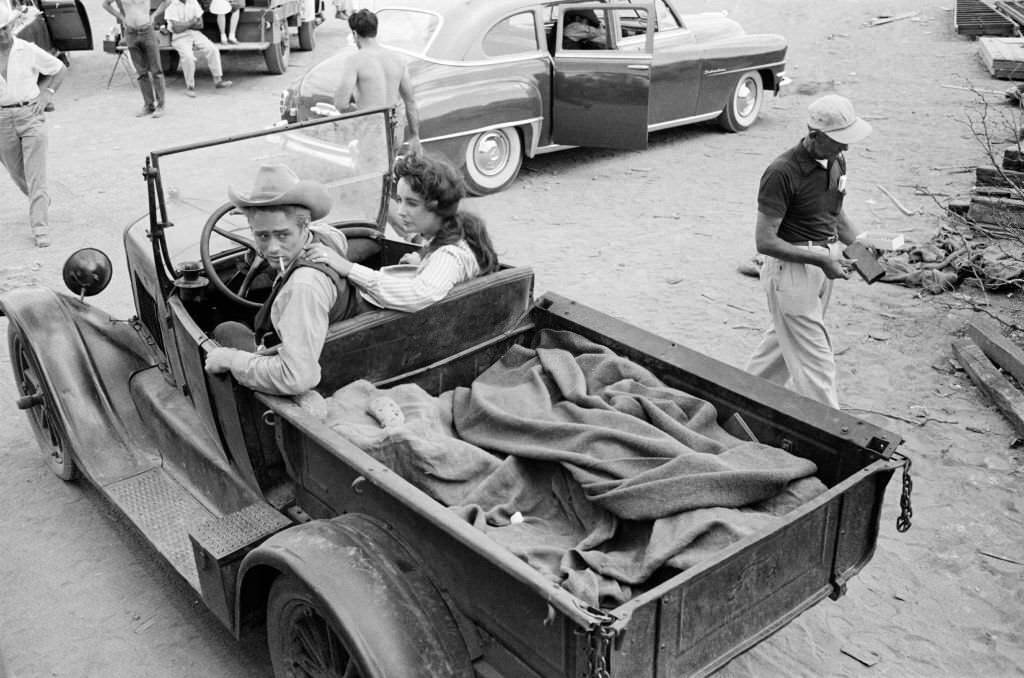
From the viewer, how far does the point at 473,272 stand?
3.87 m

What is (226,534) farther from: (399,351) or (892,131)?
(892,131)

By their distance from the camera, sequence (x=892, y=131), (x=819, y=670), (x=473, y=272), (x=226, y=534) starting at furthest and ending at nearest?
(x=892, y=131), (x=473, y=272), (x=819, y=670), (x=226, y=534)

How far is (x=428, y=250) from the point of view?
3.87 meters

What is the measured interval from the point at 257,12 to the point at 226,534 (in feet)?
38.9

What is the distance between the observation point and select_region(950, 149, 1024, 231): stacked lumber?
7418mm

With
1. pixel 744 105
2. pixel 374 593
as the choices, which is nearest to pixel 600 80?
pixel 744 105

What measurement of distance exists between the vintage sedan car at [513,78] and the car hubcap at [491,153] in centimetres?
1

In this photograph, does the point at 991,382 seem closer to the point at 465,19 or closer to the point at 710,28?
the point at 465,19

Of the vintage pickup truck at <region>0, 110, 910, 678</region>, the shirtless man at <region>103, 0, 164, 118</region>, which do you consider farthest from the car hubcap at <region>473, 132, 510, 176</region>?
the shirtless man at <region>103, 0, 164, 118</region>

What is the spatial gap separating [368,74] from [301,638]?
543 centimetres

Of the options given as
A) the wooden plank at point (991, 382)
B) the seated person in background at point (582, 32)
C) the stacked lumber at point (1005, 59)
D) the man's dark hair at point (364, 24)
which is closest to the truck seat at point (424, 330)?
the wooden plank at point (991, 382)

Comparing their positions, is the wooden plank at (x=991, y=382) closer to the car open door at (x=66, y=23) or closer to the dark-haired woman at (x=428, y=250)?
the dark-haired woman at (x=428, y=250)

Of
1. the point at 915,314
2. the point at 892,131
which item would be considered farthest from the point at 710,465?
the point at 892,131

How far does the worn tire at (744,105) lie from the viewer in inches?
438
